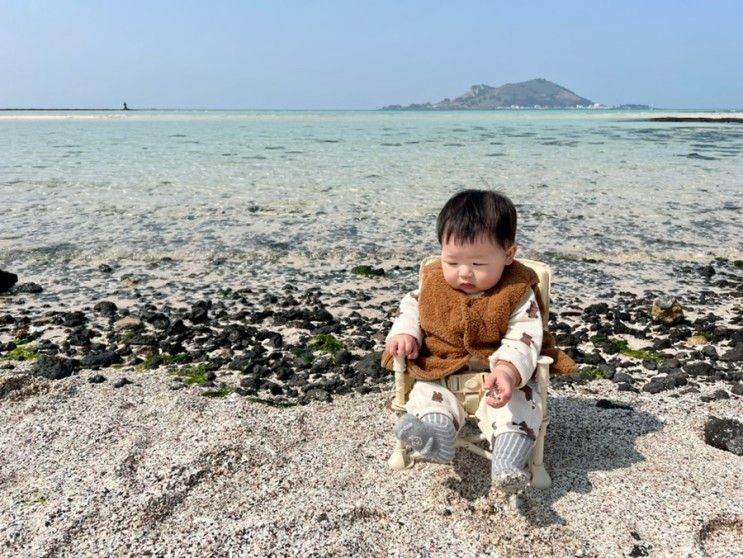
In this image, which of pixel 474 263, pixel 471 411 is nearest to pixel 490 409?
pixel 471 411

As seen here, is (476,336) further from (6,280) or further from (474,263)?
(6,280)

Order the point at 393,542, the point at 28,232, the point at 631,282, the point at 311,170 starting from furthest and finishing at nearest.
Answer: the point at 311,170
the point at 28,232
the point at 631,282
the point at 393,542

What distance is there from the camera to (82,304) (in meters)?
7.30

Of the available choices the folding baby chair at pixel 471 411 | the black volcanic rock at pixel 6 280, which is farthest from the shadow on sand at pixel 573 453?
the black volcanic rock at pixel 6 280

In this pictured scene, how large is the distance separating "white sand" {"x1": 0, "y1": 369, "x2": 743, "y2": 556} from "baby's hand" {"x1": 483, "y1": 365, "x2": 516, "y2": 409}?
0.62 meters

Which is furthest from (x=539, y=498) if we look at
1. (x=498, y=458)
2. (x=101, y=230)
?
(x=101, y=230)

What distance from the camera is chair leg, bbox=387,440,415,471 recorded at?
3.72 meters

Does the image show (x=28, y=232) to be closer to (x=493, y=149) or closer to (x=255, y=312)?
(x=255, y=312)

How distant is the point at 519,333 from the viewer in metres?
3.52

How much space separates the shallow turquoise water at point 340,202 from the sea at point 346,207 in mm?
47

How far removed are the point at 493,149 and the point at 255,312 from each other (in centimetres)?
2216

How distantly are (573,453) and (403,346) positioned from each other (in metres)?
1.34

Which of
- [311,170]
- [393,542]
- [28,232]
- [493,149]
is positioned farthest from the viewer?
[493,149]

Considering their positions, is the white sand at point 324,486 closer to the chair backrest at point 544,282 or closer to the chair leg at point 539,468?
the chair leg at point 539,468
